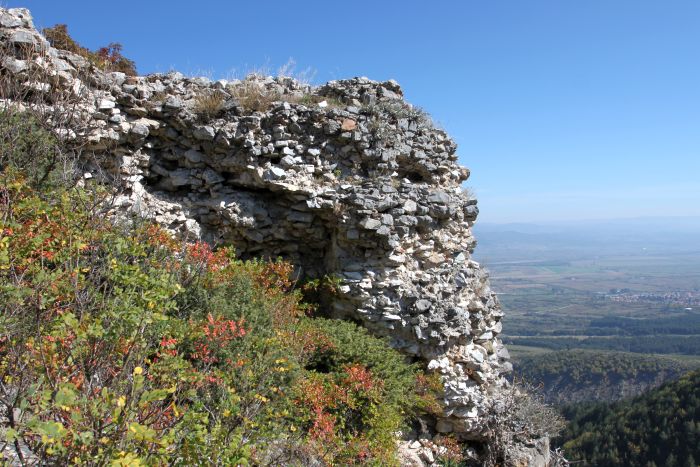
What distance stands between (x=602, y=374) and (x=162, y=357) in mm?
76263

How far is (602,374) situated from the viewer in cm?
6656

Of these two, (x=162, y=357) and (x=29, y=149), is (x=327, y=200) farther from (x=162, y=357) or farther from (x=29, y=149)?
(x=29, y=149)

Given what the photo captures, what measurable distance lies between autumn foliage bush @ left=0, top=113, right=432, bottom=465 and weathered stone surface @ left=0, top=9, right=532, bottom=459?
0.92 metres

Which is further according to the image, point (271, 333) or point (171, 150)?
point (171, 150)

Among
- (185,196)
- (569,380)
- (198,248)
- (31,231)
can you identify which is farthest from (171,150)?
(569,380)

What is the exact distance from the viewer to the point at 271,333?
7.39 m

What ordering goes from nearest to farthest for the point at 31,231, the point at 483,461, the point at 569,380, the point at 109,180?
the point at 31,231
the point at 109,180
the point at 483,461
the point at 569,380

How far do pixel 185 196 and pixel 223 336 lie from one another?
183 inches

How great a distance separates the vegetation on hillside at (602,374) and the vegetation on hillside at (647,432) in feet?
78.7

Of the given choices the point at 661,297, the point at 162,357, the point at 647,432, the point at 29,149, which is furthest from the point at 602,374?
the point at 661,297

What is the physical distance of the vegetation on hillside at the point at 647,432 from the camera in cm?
2980

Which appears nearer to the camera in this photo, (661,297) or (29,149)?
(29,149)

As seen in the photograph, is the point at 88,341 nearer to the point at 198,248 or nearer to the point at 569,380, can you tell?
the point at 198,248

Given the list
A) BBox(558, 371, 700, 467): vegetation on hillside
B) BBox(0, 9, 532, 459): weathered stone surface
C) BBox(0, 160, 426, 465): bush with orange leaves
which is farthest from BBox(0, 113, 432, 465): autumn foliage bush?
BBox(558, 371, 700, 467): vegetation on hillside
